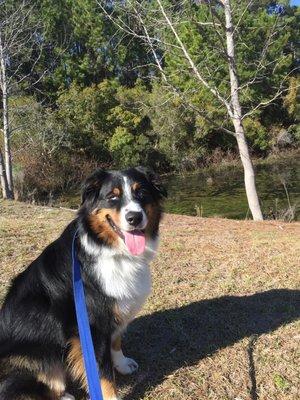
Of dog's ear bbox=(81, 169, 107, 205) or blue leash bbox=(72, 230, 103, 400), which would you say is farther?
dog's ear bbox=(81, 169, 107, 205)

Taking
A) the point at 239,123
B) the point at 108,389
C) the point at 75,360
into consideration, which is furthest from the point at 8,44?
the point at 108,389

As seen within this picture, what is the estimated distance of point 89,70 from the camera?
3572 cm

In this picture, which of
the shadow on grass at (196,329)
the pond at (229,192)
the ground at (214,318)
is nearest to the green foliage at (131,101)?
the pond at (229,192)

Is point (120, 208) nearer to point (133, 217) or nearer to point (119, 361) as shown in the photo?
point (133, 217)

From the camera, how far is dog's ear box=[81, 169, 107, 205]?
3.26 metres

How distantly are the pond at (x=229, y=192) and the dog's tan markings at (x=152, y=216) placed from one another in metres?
10.1

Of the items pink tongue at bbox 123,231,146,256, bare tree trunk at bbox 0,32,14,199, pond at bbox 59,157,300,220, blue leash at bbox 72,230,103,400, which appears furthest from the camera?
pond at bbox 59,157,300,220

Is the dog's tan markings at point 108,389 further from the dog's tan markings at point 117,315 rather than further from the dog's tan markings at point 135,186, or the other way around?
the dog's tan markings at point 135,186

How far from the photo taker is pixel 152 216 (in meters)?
3.37

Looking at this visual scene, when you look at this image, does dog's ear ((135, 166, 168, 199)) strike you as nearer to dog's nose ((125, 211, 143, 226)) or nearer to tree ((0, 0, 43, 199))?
dog's nose ((125, 211, 143, 226))

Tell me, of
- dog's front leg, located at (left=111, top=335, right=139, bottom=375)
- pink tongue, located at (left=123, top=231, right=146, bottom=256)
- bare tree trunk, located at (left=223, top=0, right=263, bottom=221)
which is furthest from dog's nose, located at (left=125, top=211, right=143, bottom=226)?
bare tree trunk, located at (left=223, top=0, right=263, bottom=221)

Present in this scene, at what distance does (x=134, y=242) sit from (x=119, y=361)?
1070mm

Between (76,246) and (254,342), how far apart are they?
6.11 feet

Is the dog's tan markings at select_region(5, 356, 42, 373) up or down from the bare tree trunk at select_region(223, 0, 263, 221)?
down
